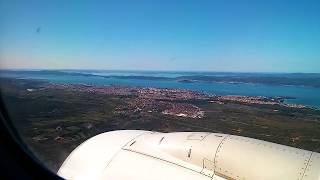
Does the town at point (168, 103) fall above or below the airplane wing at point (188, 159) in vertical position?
below

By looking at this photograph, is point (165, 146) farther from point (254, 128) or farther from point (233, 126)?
point (254, 128)

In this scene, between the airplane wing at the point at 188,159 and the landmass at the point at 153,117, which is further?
the landmass at the point at 153,117

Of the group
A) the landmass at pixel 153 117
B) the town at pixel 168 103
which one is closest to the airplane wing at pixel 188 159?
the landmass at pixel 153 117

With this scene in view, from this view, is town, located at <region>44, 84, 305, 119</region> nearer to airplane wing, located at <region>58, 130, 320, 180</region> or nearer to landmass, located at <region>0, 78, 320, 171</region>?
landmass, located at <region>0, 78, 320, 171</region>

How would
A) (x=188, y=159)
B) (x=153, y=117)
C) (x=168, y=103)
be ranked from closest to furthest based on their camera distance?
(x=188, y=159), (x=153, y=117), (x=168, y=103)

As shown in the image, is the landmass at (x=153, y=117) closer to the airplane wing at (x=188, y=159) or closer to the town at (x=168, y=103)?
the town at (x=168, y=103)

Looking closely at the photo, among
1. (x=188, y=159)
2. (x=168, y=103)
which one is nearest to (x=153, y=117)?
(x=168, y=103)

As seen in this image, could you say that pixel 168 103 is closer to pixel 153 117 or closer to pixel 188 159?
pixel 153 117

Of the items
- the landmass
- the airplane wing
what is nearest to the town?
the landmass

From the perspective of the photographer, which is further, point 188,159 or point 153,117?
point 153,117

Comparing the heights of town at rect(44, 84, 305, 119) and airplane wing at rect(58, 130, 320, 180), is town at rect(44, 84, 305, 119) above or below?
below
